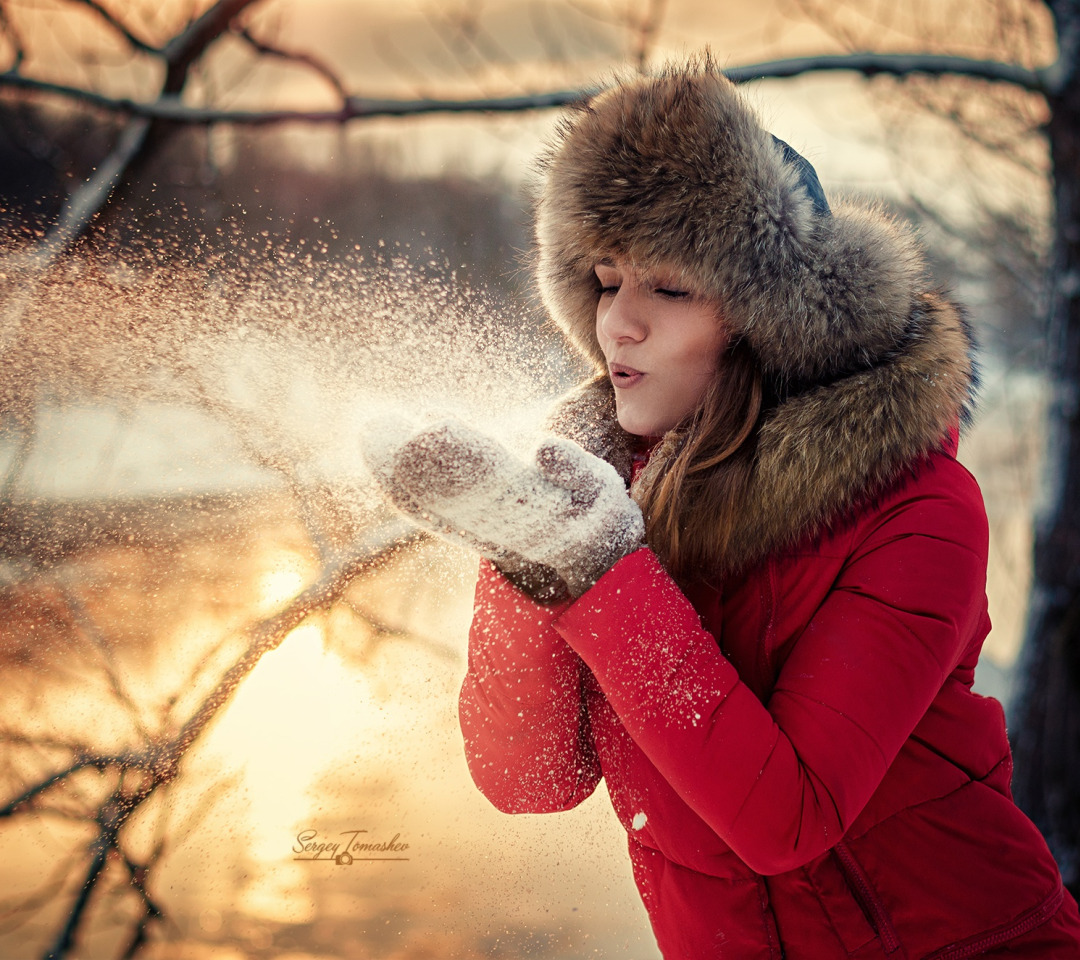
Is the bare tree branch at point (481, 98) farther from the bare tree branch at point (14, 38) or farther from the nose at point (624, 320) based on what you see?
the nose at point (624, 320)

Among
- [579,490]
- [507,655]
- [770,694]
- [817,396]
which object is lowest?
[770,694]

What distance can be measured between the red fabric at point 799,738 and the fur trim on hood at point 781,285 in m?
0.06

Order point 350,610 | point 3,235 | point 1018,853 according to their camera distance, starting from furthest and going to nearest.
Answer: point 350,610, point 3,235, point 1018,853

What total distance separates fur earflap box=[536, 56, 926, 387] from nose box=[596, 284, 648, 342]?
0.18 ft

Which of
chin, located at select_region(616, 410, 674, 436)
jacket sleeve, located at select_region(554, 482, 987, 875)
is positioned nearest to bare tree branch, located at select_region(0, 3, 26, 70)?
chin, located at select_region(616, 410, 674, 436)

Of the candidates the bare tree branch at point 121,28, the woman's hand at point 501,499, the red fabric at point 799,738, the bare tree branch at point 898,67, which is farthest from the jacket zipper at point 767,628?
the bare tree branch at point 121,28

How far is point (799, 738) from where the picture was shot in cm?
79

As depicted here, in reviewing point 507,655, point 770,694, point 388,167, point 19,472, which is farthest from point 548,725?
point 388,167

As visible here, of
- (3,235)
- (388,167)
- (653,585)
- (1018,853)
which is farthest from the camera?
(388,167)

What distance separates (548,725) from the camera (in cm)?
104

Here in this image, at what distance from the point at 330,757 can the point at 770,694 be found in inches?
50.9

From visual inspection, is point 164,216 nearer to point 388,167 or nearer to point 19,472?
point 19,472

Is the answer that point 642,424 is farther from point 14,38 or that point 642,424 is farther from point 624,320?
point 14,38
